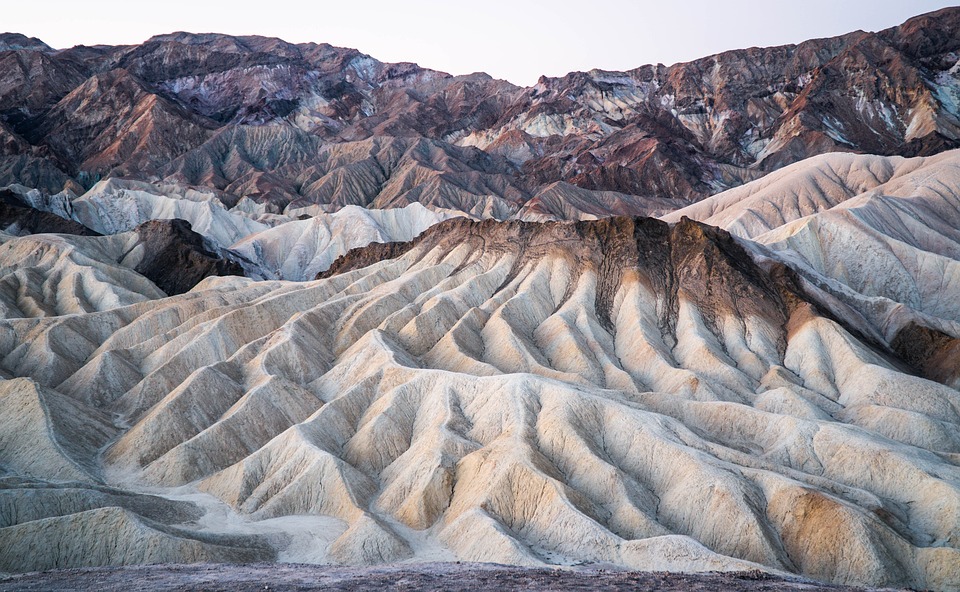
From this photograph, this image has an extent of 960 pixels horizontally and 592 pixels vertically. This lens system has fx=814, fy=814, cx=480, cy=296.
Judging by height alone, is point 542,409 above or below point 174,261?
below

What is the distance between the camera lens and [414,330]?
217 feet

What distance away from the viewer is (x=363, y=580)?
87.7ft

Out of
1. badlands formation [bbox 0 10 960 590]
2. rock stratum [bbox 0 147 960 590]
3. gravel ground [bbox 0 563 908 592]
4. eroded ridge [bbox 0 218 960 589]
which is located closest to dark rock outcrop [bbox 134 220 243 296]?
badlands formation [bbox 0 10 960 590]

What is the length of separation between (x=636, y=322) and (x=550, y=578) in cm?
4112

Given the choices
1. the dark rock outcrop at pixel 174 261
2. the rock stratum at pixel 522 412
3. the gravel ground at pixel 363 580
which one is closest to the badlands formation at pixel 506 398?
the rock stratum at pixel 522 412

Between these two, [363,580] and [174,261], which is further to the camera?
[174,261]

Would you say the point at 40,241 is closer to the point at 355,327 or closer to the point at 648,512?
the point at 355,327

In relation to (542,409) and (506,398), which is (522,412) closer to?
(542,409)

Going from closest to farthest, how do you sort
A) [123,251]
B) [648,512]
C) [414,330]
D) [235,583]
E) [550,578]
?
[235,583] → [550,578] → [648,512] → [414,330] → [123,251]

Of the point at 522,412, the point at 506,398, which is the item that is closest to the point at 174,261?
the point at 506,398

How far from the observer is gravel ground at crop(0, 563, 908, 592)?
25.3 m

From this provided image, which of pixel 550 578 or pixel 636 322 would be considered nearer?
pixel 550 578

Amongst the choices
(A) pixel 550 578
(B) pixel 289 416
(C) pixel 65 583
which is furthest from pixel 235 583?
(B) pixel 289 416

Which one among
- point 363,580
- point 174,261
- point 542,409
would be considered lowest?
point 542,409
